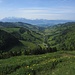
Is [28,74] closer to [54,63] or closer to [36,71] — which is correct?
[36,71]

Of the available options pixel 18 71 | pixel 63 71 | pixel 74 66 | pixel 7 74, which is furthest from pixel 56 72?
pixel 7 74

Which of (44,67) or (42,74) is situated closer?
(42,74)

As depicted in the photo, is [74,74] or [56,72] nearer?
[74,74]

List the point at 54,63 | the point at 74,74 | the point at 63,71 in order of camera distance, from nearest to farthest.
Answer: the point at 74,74 < the point at 63,71 < the point at 54,63

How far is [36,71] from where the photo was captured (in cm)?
2791

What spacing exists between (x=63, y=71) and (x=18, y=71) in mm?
6786

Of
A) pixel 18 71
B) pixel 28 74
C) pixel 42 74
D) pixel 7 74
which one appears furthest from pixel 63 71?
pixel 7 74

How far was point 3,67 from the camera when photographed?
30.8m

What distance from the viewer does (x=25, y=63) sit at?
32.0m

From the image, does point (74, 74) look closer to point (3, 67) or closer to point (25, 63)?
point (25, 63)

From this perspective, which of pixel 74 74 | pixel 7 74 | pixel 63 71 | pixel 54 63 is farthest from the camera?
pixel 54 63

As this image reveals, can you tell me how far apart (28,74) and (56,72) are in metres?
4.03

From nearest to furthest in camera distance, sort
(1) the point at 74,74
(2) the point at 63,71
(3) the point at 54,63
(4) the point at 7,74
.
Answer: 1. (1) the point at 74,74
2. (2) the point at 63,71
3. (4) the point at 7,74
4. (3) the point at 54,63

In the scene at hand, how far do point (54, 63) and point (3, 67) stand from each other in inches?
332
